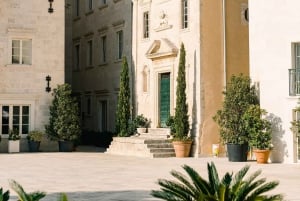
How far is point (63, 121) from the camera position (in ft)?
85.0

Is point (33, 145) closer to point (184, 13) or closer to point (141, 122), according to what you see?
point (141, 122)

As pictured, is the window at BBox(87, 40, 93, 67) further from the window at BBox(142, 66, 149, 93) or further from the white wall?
the white wall

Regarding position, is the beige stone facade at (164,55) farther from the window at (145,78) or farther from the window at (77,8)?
the window at (77,8)

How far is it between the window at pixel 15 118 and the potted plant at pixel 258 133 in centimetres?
1137

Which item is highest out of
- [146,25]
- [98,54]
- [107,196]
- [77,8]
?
[77,8]

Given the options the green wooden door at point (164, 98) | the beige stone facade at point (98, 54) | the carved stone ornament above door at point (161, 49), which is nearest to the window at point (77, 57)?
the beige stone facade at point (98, 54)

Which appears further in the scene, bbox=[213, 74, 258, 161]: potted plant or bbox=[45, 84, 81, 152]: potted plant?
bbox=[45, 84, 81, 152]: potted plant

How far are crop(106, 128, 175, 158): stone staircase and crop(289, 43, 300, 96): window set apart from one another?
598cm

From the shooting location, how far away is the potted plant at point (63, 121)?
25906 millimetres

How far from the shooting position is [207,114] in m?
22.8

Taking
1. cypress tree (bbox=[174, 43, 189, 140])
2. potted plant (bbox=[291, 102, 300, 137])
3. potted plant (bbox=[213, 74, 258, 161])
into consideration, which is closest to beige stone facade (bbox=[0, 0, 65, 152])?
cypress tree (bbox=[174, 43, 189, 140])

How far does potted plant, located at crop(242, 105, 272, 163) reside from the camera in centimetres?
1920

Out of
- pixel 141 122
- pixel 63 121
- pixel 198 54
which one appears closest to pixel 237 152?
pixel 198 54

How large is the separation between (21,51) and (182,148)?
31.6ft
